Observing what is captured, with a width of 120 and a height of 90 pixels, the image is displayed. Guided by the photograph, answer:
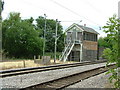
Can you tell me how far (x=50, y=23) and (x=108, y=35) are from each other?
59308 mm

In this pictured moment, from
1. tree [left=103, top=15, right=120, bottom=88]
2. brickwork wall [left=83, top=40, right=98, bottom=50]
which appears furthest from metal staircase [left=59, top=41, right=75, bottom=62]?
tree [left=103, top=15, right=120, bottom=88]

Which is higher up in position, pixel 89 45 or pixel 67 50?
pixel 89 45

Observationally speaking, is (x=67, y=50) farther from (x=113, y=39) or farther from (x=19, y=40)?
(x=113, y=39)

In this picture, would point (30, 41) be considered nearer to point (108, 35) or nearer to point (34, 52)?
point (34, 52)

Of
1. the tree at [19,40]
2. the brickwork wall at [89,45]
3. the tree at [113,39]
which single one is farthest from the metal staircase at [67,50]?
the tree at [113,39]

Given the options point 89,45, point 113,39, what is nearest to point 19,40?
point 89,45

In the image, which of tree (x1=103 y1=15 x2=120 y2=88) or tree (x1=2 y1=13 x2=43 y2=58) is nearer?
tree (x1=103 y1=15 x2=120 y2=88)

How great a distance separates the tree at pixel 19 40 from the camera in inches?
1441

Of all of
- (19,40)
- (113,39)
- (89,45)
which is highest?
(19,40)

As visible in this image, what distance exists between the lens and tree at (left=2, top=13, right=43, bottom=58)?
120 ft

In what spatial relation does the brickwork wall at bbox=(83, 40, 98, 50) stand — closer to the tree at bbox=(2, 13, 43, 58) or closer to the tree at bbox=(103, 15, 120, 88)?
the tree at bbox=(2, 13, 43, 58)

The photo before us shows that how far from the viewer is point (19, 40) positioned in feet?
121

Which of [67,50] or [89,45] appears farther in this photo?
[89,45]

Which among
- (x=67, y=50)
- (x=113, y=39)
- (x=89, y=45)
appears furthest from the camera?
(x=89, y=45)
